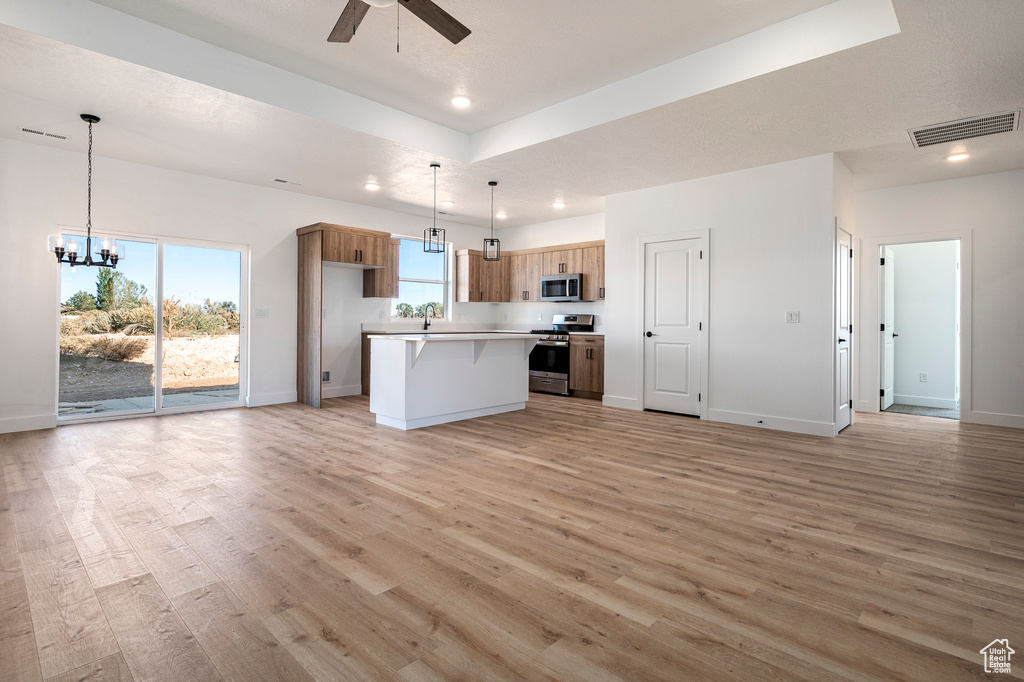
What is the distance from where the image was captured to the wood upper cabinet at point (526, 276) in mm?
8086

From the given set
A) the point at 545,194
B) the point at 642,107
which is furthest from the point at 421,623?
the point at 545,194

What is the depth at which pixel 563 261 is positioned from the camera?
767cm

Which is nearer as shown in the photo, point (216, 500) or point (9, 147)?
point (216, 500)

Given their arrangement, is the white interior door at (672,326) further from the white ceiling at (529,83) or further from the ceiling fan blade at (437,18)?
the ceiling fan blade at (437,18)

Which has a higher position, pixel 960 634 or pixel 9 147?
pixel 9 147

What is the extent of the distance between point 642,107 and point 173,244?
17.5 feet

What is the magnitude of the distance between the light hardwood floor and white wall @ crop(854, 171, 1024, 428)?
1.72 m

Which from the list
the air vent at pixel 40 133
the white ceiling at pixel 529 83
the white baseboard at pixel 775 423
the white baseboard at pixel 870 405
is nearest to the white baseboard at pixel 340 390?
the white ceiling at pixel 529 83

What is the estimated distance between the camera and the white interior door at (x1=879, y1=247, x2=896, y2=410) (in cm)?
627

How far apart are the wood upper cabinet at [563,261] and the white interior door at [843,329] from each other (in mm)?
3334

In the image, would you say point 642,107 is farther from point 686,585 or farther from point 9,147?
point 9,147

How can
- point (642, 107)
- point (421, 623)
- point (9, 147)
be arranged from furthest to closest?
point (9, 147)
point (642, 107)
point (421, 623)

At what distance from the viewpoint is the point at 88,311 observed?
524 cm

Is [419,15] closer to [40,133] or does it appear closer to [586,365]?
[40,133]
